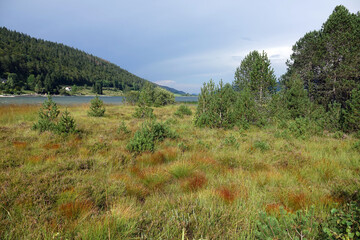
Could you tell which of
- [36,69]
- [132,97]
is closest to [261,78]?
[132,97]

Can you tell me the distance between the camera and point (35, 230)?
5.48 ft

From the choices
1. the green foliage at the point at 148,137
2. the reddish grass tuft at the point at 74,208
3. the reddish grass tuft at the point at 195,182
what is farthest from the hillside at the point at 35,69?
the reddish grass tuft at the point at 74,208

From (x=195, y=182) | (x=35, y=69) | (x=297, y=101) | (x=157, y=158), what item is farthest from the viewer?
(x=35, y=69)

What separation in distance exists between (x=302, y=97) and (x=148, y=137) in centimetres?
1362

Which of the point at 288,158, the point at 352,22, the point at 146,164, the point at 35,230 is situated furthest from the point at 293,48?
the point at 35,230

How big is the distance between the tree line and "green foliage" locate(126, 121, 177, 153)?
13.6 ft

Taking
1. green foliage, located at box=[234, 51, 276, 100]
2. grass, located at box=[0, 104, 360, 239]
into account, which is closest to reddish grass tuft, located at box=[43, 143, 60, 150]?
grass, located at box=[0, 104, 360, 239]

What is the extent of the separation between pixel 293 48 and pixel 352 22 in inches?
751

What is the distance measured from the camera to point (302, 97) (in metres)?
13.2

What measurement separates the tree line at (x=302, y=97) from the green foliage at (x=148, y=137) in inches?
163

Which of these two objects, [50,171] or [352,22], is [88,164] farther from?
[352,22]

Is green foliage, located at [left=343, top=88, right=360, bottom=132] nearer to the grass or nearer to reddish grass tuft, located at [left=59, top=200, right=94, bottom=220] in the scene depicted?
the grass

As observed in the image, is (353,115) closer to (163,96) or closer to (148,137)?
(148,137)

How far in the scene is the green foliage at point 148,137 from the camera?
5.55m
